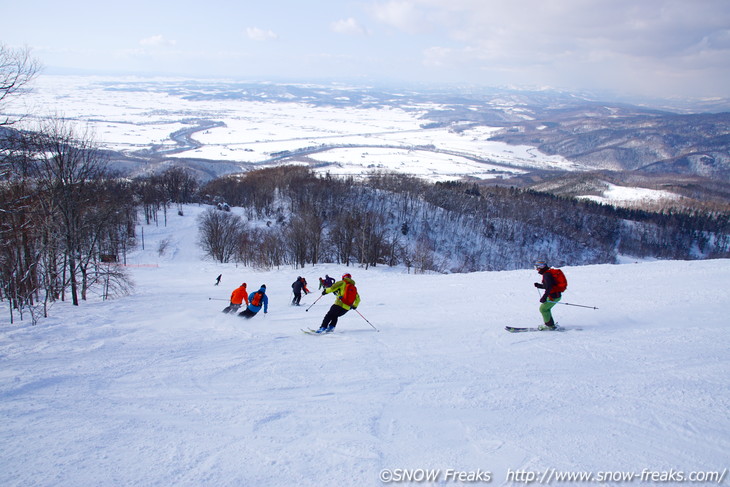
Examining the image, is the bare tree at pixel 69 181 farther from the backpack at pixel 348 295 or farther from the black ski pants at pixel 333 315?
the backpack at pixel 348 295

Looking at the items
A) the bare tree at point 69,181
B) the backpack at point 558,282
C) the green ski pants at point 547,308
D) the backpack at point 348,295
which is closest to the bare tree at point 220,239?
the bare tree at point 69,181

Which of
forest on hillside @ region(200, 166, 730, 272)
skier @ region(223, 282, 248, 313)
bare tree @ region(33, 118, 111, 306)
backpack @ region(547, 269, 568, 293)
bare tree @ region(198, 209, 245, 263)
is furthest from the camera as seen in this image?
forest on hillside @ region(200, 166, 730, 272)

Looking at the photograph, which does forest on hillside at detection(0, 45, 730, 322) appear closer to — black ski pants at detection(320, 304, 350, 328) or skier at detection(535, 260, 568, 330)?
black ski pants at detection(320, 304, 350, 328)

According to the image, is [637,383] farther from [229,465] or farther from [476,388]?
[229,465]

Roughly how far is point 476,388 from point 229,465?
175 inches

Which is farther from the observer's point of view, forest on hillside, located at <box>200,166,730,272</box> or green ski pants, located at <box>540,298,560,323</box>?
forest on hillside, located at <box>200,166,730,272</box>

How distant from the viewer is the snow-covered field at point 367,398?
4863 mm

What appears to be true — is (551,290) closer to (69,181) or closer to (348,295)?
(348,295)

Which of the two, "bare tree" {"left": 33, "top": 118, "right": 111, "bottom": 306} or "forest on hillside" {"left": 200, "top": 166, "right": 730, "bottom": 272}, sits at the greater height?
"bare tree" {"left": 33, "top": 118, "right": 111, "bottom": 306}

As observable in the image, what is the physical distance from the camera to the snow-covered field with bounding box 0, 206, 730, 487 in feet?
16.0

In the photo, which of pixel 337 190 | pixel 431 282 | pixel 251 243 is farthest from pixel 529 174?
pixel 431 282

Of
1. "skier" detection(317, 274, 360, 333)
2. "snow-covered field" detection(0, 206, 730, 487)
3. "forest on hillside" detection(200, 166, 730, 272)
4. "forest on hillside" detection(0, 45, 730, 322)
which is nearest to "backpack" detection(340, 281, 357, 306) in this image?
"skier" detection(317, 274, 360, 333)

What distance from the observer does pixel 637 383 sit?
7.27 meters

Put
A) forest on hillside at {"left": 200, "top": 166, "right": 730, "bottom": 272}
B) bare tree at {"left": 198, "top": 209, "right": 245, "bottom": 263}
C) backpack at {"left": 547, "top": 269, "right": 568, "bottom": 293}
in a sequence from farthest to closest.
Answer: forest on hillside at {"left": 200, "top": 166, "right": 730, "bottom": 272}
bare tree at {"left": 198, "top": 209, "right": 245, "bottom": 263}
backpack at {"left": 547, "top": 269, "right": 568, "bottom": 293}
